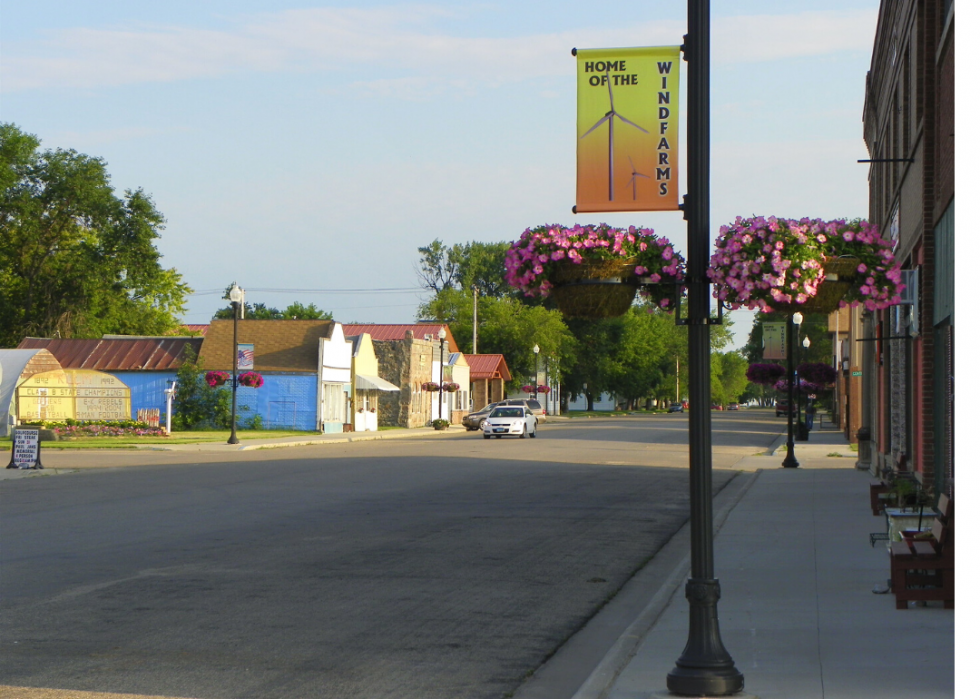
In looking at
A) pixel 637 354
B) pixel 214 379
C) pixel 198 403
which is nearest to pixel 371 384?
pixel 198 403

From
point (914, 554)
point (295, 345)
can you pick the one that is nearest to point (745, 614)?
point (914, 554)

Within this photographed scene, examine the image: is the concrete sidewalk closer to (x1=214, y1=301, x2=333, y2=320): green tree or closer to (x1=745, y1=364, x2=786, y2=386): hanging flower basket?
(x1=745, y1=364, x2=786, y2=386): hanging flower basket

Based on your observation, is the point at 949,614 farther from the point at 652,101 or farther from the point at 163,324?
the point at 163,324

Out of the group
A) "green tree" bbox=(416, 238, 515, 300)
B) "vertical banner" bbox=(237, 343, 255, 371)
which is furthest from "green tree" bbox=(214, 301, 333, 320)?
"vertical banner" bbox=(237, 343, 255, 371)

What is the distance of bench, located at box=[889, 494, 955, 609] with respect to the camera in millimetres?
9055

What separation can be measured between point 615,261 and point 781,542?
27.2 ft

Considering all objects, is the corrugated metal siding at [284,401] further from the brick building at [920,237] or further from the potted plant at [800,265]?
the potted plant at [800,265]

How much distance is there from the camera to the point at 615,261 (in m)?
6.96

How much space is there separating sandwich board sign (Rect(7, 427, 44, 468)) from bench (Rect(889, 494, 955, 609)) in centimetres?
2321

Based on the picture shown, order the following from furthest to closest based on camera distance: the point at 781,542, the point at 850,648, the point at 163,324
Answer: the point at 163,324 < the point at 781,542 < the point at 850,648

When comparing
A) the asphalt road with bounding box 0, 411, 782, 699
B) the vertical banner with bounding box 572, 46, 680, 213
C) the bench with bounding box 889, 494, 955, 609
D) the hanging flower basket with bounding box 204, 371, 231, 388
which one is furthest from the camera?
the hanging flower basket with bounding box 204, 371, 231, 388

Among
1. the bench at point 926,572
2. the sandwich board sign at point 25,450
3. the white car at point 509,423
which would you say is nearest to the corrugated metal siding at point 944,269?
the bench at point 926,572

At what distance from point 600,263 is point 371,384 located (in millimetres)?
52454

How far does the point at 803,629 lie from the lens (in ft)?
28.2
